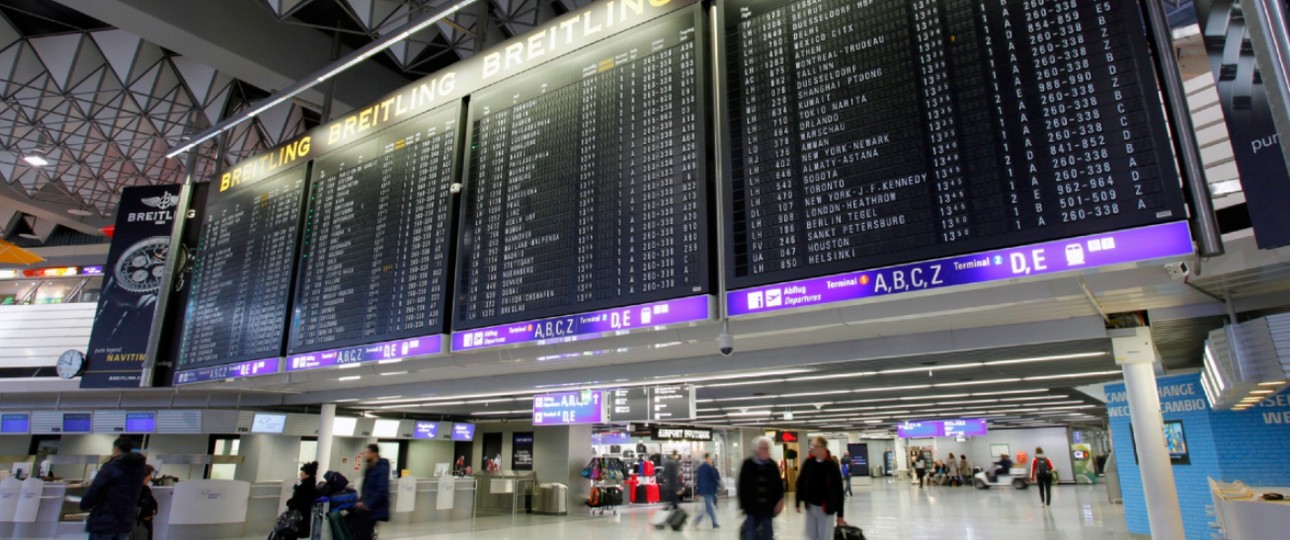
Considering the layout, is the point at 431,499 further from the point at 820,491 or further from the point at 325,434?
the point at 820,491

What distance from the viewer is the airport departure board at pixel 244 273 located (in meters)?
9.52

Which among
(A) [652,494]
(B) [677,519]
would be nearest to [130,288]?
(B) [677,519]

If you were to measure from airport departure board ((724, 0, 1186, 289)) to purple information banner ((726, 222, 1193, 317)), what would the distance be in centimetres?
7

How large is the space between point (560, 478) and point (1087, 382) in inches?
536

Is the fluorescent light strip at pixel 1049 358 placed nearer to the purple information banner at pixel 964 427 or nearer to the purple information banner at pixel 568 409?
the purple information banner at pixel 568 409

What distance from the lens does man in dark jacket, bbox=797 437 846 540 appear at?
6852 millimetres

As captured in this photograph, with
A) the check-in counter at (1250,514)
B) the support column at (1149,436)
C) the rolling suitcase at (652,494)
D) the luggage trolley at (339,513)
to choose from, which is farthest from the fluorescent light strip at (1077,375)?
the rolling suitcase at (652,494)

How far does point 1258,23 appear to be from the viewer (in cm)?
237

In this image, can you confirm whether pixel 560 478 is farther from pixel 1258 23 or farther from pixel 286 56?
pixel 1258 23

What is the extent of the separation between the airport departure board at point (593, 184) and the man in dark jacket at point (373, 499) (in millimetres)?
1569

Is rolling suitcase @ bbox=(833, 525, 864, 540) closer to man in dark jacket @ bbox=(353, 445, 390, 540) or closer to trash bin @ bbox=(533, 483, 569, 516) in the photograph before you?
man in dark jacket @ bbox=(353, 445, 390, 540)

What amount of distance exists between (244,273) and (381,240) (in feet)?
9.94

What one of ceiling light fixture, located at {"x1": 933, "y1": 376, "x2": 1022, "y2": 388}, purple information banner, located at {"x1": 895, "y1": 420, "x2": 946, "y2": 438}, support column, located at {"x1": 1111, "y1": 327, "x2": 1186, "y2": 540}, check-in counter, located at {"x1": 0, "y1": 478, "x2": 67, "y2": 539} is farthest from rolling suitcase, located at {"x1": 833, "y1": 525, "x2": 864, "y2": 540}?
purple information banner, located at {"x1": 895, "y1": 420, "x2": 946, "y2": 438}

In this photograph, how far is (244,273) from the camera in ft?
33.1
